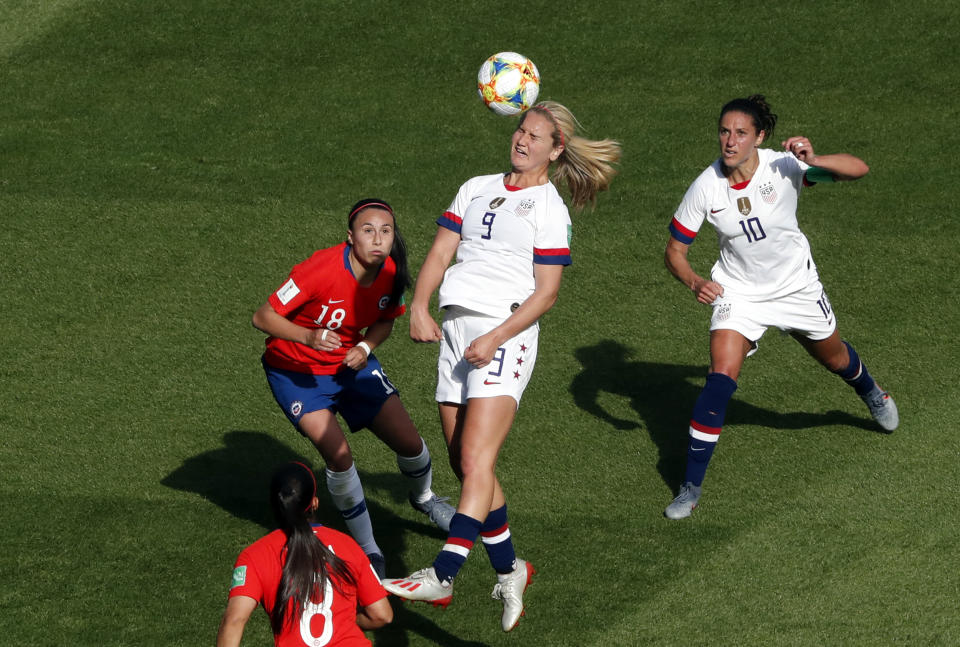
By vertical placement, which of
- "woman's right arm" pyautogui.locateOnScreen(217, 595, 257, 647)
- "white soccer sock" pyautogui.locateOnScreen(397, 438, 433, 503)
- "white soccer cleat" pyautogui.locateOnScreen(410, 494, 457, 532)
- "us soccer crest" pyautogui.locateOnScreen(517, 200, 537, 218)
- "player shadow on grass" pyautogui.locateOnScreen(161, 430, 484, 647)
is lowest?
"player shadow on grass" pyautogui.locateOnScreen(161, 430, 484, 647)

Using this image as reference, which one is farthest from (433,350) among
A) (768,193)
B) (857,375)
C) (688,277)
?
(857,375)

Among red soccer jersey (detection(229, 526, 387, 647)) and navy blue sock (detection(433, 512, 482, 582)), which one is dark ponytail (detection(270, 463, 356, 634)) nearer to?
red soccer jersey (detection(229, 526, 387, 647))

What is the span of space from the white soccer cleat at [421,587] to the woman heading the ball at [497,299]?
16.7 inches

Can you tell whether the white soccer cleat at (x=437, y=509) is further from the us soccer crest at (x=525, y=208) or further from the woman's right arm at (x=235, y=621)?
the woman's right arm at (x=235, y=621)

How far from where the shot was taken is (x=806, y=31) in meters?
14.1

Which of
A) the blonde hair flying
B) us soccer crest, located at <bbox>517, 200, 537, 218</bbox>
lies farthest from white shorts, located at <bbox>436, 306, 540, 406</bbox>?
the blonde hair flying

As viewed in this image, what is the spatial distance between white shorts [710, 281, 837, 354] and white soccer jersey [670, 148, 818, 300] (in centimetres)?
6

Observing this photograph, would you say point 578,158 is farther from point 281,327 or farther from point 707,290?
point 281,327

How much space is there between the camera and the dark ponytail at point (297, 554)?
4.63 metres

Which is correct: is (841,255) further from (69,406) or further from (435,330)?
(69,406)

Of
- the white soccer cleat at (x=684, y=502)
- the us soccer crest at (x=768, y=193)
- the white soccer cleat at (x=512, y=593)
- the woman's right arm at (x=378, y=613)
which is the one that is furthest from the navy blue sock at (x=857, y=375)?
the woman's right arm at (x=378, y=613)

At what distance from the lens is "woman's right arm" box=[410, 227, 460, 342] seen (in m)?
5.94

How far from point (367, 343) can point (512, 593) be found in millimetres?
1570

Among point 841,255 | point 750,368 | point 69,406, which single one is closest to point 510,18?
point 841,255
